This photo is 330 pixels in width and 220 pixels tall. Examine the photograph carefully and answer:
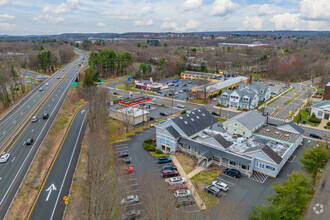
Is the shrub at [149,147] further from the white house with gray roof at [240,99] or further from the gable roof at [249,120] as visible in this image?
the white house with gray roof at [240,99]

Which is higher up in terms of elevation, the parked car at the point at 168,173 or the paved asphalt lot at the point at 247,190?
the parked car at the point at 168,173

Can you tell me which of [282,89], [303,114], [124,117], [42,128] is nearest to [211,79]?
[282,89]

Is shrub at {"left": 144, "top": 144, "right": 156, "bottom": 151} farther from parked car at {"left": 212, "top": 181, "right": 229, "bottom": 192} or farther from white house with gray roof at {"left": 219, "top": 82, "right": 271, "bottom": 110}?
white house with gray roof at {"left": 219, "top": 82, "right": 271, "bottom": 110}

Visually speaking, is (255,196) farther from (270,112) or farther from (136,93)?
(136,93)

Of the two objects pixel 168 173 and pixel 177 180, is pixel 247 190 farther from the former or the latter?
pixel 168 173

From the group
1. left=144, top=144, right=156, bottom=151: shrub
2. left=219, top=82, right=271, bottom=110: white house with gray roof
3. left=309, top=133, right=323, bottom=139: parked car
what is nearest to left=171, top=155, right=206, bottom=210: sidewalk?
left=144, top=144, right=156, bottom=151: shrub

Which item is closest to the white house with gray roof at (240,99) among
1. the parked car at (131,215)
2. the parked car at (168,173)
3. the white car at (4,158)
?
the parked car at (168,173)
